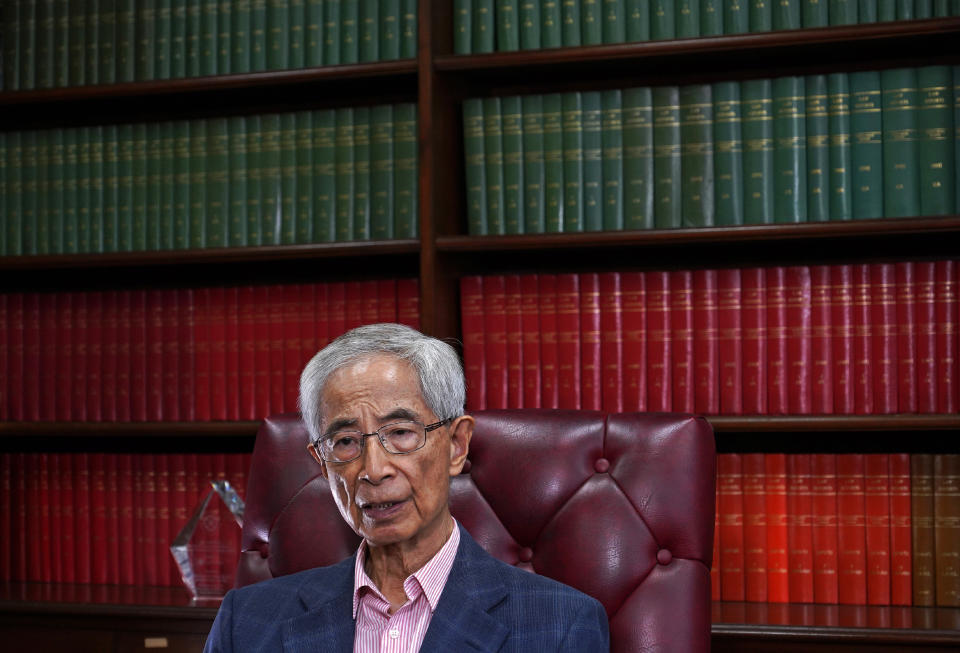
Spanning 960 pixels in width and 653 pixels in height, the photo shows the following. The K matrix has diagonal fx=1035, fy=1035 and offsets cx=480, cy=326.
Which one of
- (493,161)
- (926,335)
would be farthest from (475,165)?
(926,335)

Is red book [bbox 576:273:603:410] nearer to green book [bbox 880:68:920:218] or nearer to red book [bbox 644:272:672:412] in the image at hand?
red book [bbox 644:272:672:412]

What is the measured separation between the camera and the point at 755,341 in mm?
2205

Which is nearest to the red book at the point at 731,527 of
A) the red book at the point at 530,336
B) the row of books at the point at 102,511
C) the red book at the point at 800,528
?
the red book at the point at 800,528

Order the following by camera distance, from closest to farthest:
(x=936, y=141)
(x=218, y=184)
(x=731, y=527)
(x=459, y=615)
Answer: (x=459, y=615), (x=936, y=141), (x=731, y=527), (x=218, y=184)

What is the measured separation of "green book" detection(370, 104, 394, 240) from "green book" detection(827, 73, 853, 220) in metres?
0.96

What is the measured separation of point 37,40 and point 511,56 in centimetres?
122

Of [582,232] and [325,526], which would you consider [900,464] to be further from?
[325,526]

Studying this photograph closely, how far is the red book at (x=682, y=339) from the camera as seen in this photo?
222cm

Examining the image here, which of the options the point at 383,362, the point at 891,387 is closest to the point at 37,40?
the point at 383,362

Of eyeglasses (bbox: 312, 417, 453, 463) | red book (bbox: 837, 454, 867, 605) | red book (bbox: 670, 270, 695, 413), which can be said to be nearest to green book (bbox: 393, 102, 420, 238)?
red book (bbox: 670, 270, 695, 413)

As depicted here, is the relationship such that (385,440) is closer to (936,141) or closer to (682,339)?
(682,339)

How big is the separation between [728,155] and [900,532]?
0.87 meters

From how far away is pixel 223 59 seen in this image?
2.47 m

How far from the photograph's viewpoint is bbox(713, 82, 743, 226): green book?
221 cm
